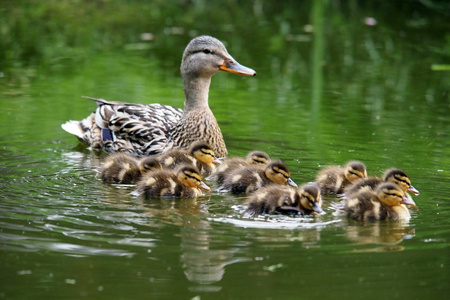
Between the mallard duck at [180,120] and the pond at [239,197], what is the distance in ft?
0.93

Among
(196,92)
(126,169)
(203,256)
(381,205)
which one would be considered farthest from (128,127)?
(203,256)

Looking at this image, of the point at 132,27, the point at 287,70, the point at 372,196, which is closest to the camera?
the point at 372,196

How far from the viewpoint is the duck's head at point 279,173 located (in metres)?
6.04

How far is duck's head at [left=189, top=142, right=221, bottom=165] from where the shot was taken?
22.6ft

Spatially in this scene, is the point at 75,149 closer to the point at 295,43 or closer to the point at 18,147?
the point at 18,147

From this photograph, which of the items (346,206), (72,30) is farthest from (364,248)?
(72,30)

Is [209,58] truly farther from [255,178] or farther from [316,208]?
[316,208]

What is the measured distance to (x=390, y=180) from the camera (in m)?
5.86

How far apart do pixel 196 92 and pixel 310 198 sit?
264 cm

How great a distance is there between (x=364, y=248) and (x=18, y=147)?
3567 mm

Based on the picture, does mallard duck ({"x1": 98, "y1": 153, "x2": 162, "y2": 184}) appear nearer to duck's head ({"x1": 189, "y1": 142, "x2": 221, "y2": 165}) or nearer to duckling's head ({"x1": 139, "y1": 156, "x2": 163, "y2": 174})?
duckling's head ({"x1": 139, "y1": 156, "x2": 163, "y2": 174})

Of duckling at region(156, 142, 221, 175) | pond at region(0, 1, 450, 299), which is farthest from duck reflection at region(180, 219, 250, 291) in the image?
duckling at region(156, 142, 221, 175)

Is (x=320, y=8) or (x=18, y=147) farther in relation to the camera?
(x=320, y=8)

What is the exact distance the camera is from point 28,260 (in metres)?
4.45
